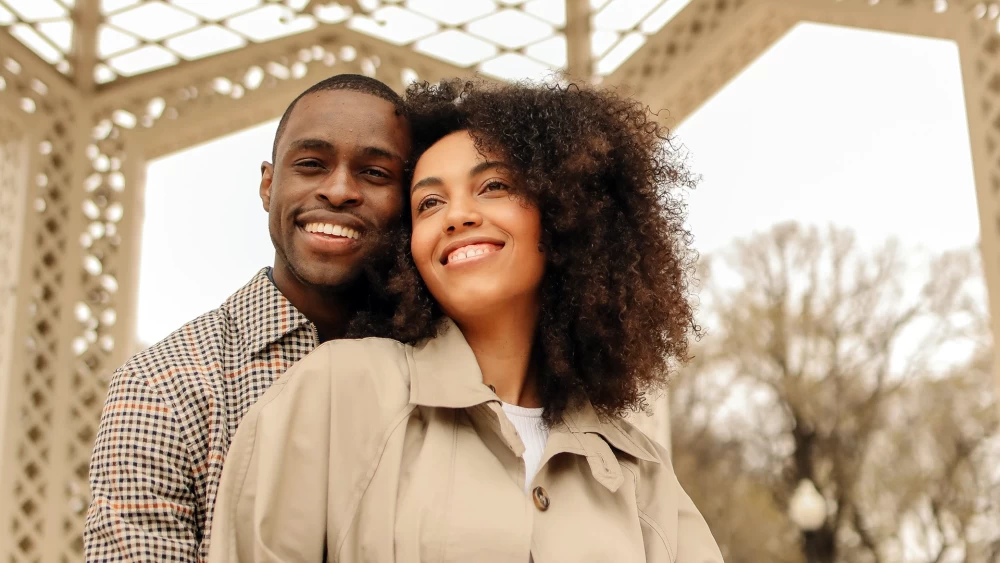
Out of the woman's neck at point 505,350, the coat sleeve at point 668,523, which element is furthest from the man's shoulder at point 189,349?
the coat sleeve at point 668,523

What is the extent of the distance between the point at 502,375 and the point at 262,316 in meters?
0.52

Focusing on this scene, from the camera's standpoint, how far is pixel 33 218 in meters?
5.42

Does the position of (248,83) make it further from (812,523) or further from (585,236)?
(812,523)

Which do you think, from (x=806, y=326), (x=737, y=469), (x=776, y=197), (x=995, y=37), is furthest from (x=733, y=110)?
(x=995, y=37)

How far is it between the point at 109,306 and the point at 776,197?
15027mm

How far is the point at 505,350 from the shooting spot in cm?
203

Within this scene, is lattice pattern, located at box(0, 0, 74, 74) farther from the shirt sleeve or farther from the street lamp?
the street lamp

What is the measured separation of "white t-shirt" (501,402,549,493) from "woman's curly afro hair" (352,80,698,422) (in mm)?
28

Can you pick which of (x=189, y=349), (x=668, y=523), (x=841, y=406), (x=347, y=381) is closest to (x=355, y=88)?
(x=189, y=349)

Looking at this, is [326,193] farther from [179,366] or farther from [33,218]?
[33,218]

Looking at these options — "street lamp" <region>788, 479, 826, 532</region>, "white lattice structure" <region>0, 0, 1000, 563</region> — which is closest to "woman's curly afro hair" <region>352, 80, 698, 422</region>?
"white lattice structure" <region>0, 0, 1000, 563</region>

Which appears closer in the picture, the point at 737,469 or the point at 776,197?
the point at 737,469

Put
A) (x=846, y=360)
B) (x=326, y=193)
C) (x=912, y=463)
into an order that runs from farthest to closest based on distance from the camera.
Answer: (x=846, y=360), (x=912, y=463), (x=326, y=193)

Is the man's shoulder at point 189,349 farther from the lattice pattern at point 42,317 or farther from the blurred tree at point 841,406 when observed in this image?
the blurred tree at point 841,406
